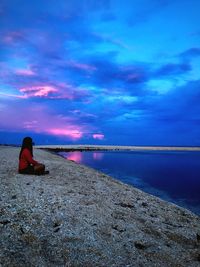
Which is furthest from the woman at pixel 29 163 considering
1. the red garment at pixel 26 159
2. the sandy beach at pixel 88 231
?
the sandy beach at pixel 88 231

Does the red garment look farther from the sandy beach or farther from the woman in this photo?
the sandy beach

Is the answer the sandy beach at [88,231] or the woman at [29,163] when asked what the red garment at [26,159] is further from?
the sandy beach at [88,231]

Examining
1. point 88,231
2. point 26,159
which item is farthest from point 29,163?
point 88,231

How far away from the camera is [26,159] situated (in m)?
16.9

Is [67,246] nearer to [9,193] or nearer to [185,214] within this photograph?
[9,193]

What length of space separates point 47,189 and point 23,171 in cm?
440

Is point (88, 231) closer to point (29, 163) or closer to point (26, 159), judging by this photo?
point (26, 159)

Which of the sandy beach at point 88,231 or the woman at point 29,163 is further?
the woman at point 29,163

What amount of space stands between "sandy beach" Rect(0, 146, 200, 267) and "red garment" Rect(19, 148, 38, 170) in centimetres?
297

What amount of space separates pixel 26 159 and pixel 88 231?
8894 millimetres

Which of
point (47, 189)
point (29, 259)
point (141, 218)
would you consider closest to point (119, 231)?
point (141, 218)

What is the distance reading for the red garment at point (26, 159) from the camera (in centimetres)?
1651

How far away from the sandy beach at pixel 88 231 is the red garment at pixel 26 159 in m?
2.97

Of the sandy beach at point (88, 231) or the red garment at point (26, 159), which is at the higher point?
the red garment at point (26, 159)
